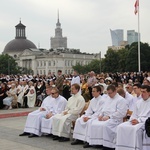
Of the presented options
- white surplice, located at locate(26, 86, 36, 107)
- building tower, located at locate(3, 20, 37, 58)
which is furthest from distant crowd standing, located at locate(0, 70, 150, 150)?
building tower, located at locate(3, 20, 37, 58)

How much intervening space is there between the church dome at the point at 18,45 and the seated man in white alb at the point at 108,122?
16269 cm

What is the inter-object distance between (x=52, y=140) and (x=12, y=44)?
16731cm

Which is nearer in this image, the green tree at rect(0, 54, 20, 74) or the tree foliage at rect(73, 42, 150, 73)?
the tree foliage at rect(73, 42, 150, 73)

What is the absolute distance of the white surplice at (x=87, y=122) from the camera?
941cm

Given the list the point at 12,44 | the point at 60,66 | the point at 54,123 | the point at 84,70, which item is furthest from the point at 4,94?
the point at 12,44

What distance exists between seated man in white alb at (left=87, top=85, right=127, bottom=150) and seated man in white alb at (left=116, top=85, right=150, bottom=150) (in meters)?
0.58

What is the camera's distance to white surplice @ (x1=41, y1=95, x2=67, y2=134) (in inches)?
414

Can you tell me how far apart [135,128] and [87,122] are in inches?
72.5

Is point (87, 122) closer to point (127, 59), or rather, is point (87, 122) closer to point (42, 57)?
point (127, 59)

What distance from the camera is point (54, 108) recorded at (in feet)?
36.2

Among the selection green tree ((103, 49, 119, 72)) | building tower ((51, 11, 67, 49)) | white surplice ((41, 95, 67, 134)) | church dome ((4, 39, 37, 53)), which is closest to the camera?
white surplice ((41, 95, 67, 134))

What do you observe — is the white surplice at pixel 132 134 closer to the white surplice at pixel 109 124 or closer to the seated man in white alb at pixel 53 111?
the white surplice at pixel 109 124

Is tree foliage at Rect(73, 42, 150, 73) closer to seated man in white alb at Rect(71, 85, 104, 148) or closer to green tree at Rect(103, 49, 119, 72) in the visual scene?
green tree at Rect(103, 49, 119, 72)

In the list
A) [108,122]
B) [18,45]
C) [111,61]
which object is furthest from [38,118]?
[18,45]
